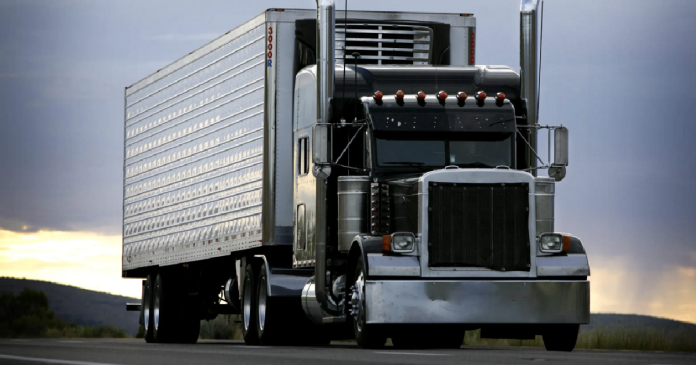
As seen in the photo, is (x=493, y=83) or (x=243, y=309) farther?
(x=243, y=309)

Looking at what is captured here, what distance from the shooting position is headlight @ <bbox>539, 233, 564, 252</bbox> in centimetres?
1706

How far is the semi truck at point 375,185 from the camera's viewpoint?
16750 mm

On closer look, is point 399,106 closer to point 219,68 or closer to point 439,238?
point 439,238

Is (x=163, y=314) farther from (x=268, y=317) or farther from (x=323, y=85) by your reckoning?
(x=323, y=85)

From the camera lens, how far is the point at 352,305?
17.4 m

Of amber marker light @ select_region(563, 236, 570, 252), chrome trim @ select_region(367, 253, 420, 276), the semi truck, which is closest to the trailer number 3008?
the semi truck

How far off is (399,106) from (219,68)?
22.1ft

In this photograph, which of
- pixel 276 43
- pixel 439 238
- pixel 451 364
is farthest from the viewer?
pixel 276 43

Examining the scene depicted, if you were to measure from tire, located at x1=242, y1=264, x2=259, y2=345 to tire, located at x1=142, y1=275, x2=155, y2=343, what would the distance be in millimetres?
5886

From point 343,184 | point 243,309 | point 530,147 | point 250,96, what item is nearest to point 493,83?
point 530,147

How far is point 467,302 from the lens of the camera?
16531 mm

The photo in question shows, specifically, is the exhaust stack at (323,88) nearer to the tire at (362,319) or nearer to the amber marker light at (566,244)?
the tire at (362,319)

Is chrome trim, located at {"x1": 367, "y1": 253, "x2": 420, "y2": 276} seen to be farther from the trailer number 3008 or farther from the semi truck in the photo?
the trailer number 3008

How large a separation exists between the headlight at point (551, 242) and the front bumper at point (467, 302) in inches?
18.8
